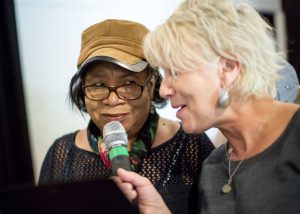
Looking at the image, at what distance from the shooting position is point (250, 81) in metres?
0.76

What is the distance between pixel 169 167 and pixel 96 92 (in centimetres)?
29

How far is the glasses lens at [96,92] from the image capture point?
97cm

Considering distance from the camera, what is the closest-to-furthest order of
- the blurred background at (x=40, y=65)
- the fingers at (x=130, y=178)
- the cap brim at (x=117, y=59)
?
the fingers at (x=130, y=178) < the cap brim at (x=117, y=59) < the blurred background at (x=40, y=65)

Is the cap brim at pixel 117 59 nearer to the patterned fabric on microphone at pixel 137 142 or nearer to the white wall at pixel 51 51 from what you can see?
the patterned fabric on microphone at pixel 137 142

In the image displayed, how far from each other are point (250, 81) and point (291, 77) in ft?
1.02

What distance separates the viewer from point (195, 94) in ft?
2.51

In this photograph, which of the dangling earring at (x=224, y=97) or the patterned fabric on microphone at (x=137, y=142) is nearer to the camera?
the dangling earring at (x=224, y=97)

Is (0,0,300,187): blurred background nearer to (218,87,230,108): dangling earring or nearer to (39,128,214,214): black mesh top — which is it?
(39,128,214,214): black mesh top

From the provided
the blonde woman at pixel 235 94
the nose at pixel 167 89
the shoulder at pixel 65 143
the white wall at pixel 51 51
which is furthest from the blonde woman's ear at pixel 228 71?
the white wall at pixel 51 51

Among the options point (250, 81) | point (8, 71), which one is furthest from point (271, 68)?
point (8, 71)

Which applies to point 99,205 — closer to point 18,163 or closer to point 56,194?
point 56,194

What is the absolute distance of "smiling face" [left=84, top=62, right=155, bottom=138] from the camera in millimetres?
960

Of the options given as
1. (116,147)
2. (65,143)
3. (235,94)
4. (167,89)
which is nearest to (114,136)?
Result: (116,147)

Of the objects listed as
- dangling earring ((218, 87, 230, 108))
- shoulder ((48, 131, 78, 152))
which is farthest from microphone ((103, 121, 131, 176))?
shoulder ((48, 131, 78, 152))
